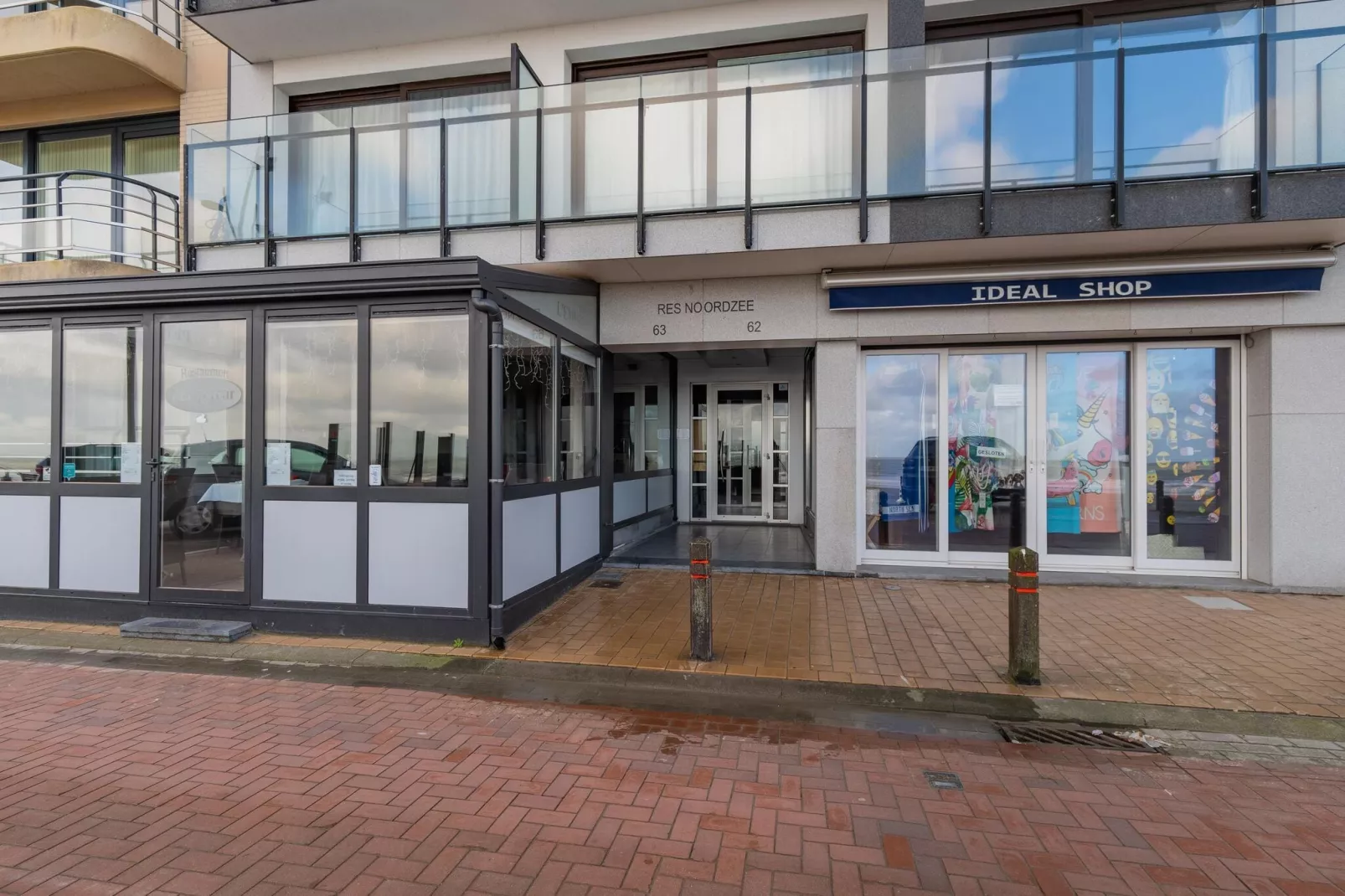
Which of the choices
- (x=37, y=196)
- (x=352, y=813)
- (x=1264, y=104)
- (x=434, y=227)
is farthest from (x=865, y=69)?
(x=37, y=196)

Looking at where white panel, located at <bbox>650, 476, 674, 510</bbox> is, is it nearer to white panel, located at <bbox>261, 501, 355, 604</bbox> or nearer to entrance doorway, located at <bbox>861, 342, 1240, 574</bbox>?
entrance doorway, located at <bbox>861, 342, 1240, 574</bbox>

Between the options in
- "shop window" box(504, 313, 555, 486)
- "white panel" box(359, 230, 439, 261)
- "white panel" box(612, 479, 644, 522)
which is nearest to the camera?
"shop window" box(504, 313, 555, 486)

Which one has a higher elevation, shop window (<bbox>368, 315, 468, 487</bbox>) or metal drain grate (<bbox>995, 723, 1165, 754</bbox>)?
shop window (<bbox>368, 315, 468, 487</bbox>)

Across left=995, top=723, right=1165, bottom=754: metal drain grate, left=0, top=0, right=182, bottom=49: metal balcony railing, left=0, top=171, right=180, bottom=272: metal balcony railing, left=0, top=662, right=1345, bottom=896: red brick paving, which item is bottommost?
left=995, top=723, right=1165, bottom=754: metal drain grate

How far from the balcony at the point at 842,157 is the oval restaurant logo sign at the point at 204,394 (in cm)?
266

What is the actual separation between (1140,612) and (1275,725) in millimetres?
2602

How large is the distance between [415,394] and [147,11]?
908 centimetres

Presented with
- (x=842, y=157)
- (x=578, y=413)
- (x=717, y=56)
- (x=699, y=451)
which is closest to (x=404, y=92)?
(x=717, y=56)

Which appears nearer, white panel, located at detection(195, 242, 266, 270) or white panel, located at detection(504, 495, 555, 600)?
white panel, located at detection(504, 495, 555, 600)

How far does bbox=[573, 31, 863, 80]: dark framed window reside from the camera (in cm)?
862

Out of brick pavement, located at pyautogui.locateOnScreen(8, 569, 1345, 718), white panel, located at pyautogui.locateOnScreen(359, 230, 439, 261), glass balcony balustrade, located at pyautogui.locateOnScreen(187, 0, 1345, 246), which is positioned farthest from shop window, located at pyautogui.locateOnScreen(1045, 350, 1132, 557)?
white panel, located at pyautogui.locateOnScreen(359, 230, 439, 261)

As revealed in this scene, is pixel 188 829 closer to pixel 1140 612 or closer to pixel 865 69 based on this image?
pixel 1140 612

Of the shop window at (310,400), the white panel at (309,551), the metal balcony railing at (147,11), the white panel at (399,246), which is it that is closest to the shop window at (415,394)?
the shop window at (310,400)

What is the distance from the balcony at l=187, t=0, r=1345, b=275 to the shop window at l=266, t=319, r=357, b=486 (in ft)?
8.10
